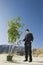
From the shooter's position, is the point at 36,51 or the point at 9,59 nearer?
the point at 9,59

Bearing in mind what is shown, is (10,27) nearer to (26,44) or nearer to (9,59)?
(9,59)

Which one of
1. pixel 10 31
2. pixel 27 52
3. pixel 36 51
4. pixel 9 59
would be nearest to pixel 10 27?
pixel 10 31

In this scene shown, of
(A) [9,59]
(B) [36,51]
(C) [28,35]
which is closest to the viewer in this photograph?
(C) [28,35]

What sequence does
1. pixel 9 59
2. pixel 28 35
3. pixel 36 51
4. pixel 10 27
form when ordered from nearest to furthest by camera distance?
1. pixel 28 35
2. pixel 9 59
3. pixel 10 27
4. pixel 36 51

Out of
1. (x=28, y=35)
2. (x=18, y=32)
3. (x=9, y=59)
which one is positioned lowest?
(x=9, y=59)

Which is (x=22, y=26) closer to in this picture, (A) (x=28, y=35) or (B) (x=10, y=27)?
(B) (x=10, y=27)

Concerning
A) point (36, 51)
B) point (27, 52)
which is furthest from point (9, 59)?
point (36, 51)

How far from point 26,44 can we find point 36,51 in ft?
62.6

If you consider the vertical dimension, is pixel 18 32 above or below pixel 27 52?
above

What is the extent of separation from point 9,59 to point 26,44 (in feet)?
9.63

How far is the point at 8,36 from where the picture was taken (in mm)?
14195

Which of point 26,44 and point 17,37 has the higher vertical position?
point 17,37

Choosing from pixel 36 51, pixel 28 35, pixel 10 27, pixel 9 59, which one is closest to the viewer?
pixel 28 35

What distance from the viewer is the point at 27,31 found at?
8969 mm
